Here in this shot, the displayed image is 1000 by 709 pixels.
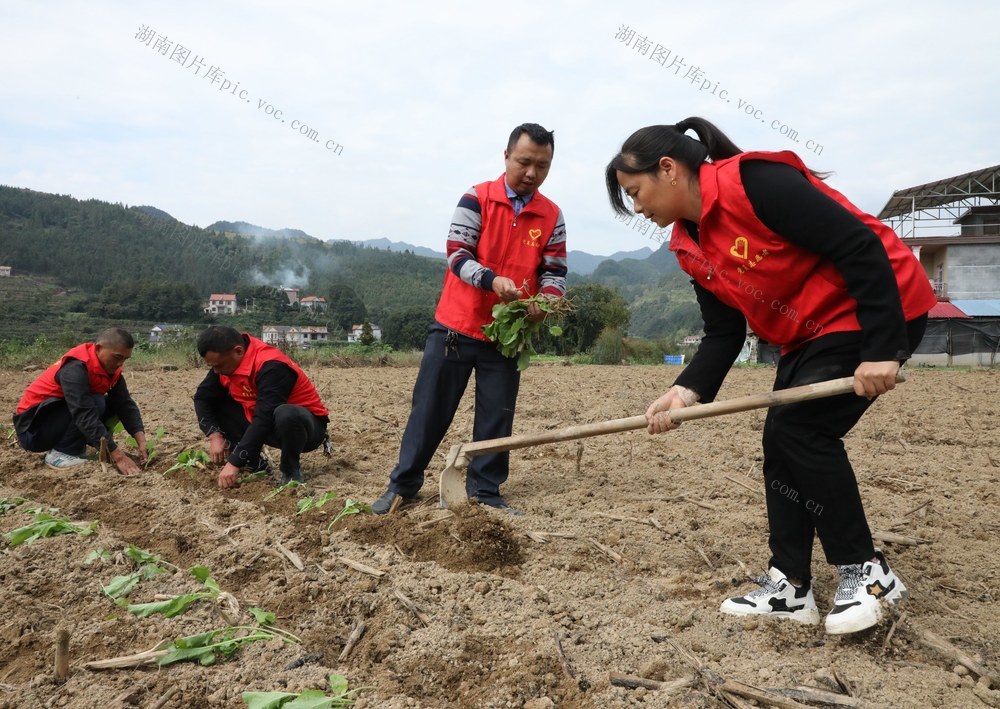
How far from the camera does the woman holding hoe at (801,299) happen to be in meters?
2.17

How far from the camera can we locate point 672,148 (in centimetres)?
242

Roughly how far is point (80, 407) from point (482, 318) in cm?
288

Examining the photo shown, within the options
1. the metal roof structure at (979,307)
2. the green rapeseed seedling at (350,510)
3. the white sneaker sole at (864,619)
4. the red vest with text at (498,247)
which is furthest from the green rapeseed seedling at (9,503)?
the metal roof structure at (979,307)

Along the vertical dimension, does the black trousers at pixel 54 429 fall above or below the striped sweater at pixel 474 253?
below

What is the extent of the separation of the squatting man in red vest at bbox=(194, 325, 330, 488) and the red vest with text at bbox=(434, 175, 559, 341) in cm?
119

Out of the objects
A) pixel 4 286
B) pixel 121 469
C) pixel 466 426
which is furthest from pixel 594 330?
pixel 4 286

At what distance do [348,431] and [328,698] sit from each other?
190 inches

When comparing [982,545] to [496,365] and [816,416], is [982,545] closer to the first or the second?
[816,416]

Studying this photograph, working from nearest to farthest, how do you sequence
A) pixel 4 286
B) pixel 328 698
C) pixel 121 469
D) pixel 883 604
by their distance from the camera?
pixel 328 698 → pixel 883 604 → pixel 121 469 → pixel 4 286

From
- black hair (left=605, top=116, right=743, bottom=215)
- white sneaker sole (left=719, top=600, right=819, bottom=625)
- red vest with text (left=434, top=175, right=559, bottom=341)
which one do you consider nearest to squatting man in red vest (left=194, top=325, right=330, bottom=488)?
red vest with text (left=434, top=175, right=559, bottom=341)

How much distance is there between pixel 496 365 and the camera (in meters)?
4.01

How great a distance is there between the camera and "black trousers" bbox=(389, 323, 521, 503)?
3967 millimetres

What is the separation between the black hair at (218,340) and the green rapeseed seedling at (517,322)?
158cm

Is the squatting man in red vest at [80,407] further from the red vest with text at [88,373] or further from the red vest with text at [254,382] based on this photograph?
the red vest with text at [254,382]
